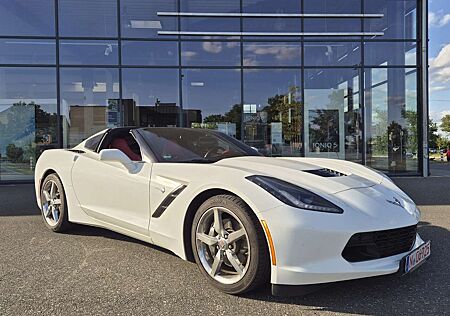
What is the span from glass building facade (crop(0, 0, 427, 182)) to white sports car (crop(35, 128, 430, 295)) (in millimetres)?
8210

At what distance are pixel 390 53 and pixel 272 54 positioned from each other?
358 centimetres

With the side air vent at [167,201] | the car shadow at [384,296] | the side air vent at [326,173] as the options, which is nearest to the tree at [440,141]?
the side air vent at [326,173]

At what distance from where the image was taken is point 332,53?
1217 centimetres

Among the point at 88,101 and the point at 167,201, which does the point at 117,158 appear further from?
the point at 88,101

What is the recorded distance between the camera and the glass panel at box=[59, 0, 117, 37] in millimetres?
11539

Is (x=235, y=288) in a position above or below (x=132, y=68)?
below

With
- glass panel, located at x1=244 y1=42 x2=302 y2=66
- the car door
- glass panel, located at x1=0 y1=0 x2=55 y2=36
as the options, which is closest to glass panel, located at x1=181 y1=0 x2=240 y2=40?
glass panel, located at x1=244 y1=42 x2=302 y2=66

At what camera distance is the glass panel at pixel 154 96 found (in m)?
11.8

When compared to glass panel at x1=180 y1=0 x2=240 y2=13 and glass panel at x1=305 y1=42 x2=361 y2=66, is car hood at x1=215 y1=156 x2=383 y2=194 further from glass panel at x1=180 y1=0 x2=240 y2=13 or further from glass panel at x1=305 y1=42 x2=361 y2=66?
glass panel at x1=180 y1=0 x2=240 y2=13

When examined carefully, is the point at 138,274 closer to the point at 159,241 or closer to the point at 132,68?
the point at 159,241

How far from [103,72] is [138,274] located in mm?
9581

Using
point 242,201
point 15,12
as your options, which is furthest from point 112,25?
point 242,201

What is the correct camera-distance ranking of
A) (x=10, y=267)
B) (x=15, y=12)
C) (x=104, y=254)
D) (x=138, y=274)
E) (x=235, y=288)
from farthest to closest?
(x=15, y=12) < (x=104, y=254) < (x=10, y=267) < (x=138, y=274) < (x=235, y=288)

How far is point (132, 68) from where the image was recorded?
11.7 metres
